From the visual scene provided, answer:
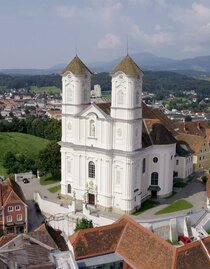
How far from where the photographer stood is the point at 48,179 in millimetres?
66562

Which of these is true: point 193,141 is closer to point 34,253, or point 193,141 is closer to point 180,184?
point 180,184

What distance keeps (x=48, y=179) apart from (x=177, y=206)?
22.5 metres

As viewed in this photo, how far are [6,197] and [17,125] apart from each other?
64.6 metres

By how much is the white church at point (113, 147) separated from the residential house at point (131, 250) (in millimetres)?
15616

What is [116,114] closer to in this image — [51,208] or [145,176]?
[145,176]

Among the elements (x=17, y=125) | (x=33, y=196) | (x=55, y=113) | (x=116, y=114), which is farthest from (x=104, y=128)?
(x=55, y=113)

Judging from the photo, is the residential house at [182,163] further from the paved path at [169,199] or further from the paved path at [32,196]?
the paved path at [32,196]

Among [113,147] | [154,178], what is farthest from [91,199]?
[154,178]

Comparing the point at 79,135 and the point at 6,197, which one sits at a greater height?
the point at 79,135

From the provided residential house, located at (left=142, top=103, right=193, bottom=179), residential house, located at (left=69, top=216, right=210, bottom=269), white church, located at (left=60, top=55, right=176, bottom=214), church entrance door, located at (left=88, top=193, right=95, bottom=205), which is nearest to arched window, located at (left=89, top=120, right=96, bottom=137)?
white church, located at (left=60, top=55, right=176, bottom=214)

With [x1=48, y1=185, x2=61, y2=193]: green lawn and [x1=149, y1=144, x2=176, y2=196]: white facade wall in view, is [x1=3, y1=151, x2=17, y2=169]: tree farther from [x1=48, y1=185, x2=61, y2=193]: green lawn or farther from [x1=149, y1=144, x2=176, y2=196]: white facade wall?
[x1=149, y1=144, x2=176, y2=196]: white facade wall

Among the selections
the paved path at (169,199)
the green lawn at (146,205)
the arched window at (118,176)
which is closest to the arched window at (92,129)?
the arched window at (118,176)

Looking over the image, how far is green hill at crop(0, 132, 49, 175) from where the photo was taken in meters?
93.0

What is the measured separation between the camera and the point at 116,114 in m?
50.5
